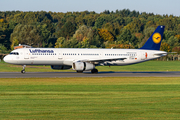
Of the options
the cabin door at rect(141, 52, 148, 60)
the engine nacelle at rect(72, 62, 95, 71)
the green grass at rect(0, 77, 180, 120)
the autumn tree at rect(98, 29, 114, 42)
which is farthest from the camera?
the autumn tree at rect(98, 29, 114, 42)

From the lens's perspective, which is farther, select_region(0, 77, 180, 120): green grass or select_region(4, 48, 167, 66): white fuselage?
select_region(4, 48, 167, 66): white fuselage

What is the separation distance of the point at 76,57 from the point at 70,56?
3.10 ft

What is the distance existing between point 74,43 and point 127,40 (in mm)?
43726

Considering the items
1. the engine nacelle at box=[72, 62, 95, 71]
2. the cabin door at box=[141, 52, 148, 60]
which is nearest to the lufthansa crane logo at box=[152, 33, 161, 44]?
the cabin door at box=[141, 52, 148, 60]

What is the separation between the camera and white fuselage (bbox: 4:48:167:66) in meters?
41.7

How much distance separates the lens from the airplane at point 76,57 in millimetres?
41625

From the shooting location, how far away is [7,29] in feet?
572

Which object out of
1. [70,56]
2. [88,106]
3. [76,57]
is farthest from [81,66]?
[88,106]

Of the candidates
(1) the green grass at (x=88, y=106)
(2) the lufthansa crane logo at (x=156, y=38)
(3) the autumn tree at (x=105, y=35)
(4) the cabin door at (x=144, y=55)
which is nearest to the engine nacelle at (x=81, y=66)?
(4) the cabin door at (x=144, y=55)

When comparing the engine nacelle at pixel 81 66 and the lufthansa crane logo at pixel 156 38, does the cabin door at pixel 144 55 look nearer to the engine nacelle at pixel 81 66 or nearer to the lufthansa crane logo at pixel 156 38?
the lufthansa crane logo at pixel 156 38

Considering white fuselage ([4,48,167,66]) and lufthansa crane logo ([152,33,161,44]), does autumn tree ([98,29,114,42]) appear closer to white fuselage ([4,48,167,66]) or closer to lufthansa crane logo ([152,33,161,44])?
lufthansa crane logo ([152,33,161,44])

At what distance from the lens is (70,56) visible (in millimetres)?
42969

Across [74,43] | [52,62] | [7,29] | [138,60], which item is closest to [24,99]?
[52,62]

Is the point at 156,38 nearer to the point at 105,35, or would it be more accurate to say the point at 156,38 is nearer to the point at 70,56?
the point at 70,56
